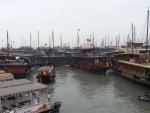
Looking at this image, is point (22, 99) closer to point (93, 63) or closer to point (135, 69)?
point (135, 69)

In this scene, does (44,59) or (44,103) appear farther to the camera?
(44,59)

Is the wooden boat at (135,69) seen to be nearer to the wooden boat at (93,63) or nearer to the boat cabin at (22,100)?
the wooden boat at (93,63)

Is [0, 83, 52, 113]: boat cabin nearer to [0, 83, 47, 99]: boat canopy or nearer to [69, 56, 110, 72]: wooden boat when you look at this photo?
[0, 83, 47, 99]: boat canopy

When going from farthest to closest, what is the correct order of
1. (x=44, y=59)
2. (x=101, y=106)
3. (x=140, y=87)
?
1. (x=44, y=59)
2. (x=140, y=87)
3. (x=101, y=106)

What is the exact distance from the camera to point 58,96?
1018 inches

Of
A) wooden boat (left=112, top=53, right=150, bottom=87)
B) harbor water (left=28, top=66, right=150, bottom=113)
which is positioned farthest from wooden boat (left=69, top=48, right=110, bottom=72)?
harbor water (left=28, top=66, right=150, bottom=113)

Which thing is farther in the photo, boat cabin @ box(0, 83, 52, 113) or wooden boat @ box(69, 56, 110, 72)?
wooden boat @ box(69, 56, 110, 72)

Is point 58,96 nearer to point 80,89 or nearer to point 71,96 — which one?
point 71,96

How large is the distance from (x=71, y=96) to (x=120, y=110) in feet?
22.9

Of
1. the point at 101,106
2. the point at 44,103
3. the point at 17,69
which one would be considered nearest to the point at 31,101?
the point at 44,103

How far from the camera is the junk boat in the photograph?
1595cm

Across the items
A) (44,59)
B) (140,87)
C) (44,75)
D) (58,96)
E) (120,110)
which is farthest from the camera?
(44,59)

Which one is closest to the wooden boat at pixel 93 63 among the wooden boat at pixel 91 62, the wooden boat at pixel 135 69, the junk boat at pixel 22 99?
the wooden boat at pixel 91 62

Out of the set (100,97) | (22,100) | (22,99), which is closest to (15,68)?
(100,97)
